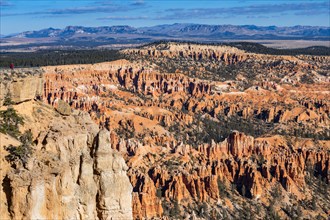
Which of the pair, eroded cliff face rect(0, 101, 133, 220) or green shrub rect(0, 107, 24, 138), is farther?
green shrub rect(0, 107, 24, 138)

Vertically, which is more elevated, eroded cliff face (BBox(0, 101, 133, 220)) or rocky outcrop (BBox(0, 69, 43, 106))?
rocky outcrop (BBox(0, 69, 43, 106))

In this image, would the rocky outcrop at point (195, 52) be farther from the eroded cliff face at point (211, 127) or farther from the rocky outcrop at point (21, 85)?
the rocky outcrop at point (21, 85)

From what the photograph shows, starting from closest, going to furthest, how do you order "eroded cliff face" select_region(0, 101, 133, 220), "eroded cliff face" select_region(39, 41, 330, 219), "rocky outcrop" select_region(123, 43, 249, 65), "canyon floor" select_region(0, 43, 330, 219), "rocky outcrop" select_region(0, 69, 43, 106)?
1. "eroded cliff face" select_region(0, 101, 133, 220)
2. "canyon floor" select_region(0, 43, 330, 219)
3. "rocky outcrop" select_region(0, 69, 43, 106)
4. "eroded cliff face" select_region(39, 41, 330, 219)
5. "rocky outcrop" select_region(123, 43, 249, 65)

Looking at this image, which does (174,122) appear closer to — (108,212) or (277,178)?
(277,178)

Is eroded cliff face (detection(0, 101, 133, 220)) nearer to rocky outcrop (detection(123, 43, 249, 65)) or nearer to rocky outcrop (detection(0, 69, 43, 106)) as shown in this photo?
rocky outcrop (detection(0, 69, 43, 106))

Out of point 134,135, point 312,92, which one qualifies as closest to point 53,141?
point 134,135

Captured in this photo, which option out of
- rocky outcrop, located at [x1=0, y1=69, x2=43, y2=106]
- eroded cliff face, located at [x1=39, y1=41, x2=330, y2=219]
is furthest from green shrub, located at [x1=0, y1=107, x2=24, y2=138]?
eroded cliff face, located at [x1=39, y1=41, x2=330, y2=219]

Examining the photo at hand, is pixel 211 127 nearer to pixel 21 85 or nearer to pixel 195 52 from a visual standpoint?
pixel 21 85
